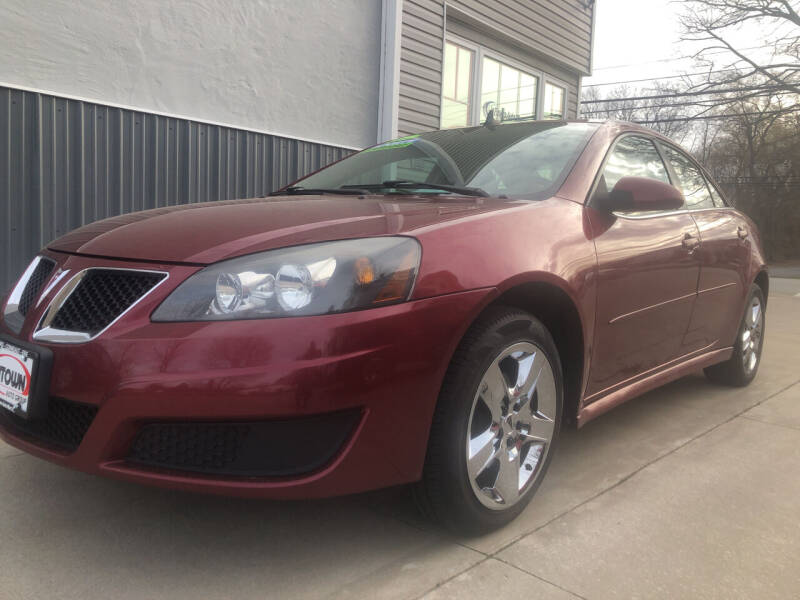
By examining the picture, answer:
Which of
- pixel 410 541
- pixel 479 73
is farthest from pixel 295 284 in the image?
pixel 479 73

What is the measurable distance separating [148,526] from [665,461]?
2.04 m

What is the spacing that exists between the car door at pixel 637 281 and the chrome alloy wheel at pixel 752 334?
1118mm

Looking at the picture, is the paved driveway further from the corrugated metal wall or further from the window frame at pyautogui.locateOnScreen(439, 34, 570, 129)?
the window frame at pyautogui.locateOnScreen(439, 34, 570, 129)

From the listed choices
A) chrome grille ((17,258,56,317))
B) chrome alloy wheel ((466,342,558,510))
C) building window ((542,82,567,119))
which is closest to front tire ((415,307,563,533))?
chrome alloy wheel ((466,342,558,510))

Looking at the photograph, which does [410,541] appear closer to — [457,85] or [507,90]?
[457,85]

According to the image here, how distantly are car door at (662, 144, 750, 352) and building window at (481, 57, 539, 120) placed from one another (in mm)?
5557

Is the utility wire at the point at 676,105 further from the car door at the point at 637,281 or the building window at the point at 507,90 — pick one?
the car door at the point at 637,281

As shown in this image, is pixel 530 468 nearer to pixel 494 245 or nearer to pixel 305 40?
pixel 494 245

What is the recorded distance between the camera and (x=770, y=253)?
110 feet

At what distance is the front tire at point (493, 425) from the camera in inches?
76.6

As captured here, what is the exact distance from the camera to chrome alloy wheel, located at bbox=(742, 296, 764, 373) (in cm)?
407

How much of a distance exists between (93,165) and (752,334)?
4.66m

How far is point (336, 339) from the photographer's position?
1691 millimetres

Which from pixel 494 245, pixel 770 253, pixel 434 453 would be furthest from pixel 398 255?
pixel 770 253
